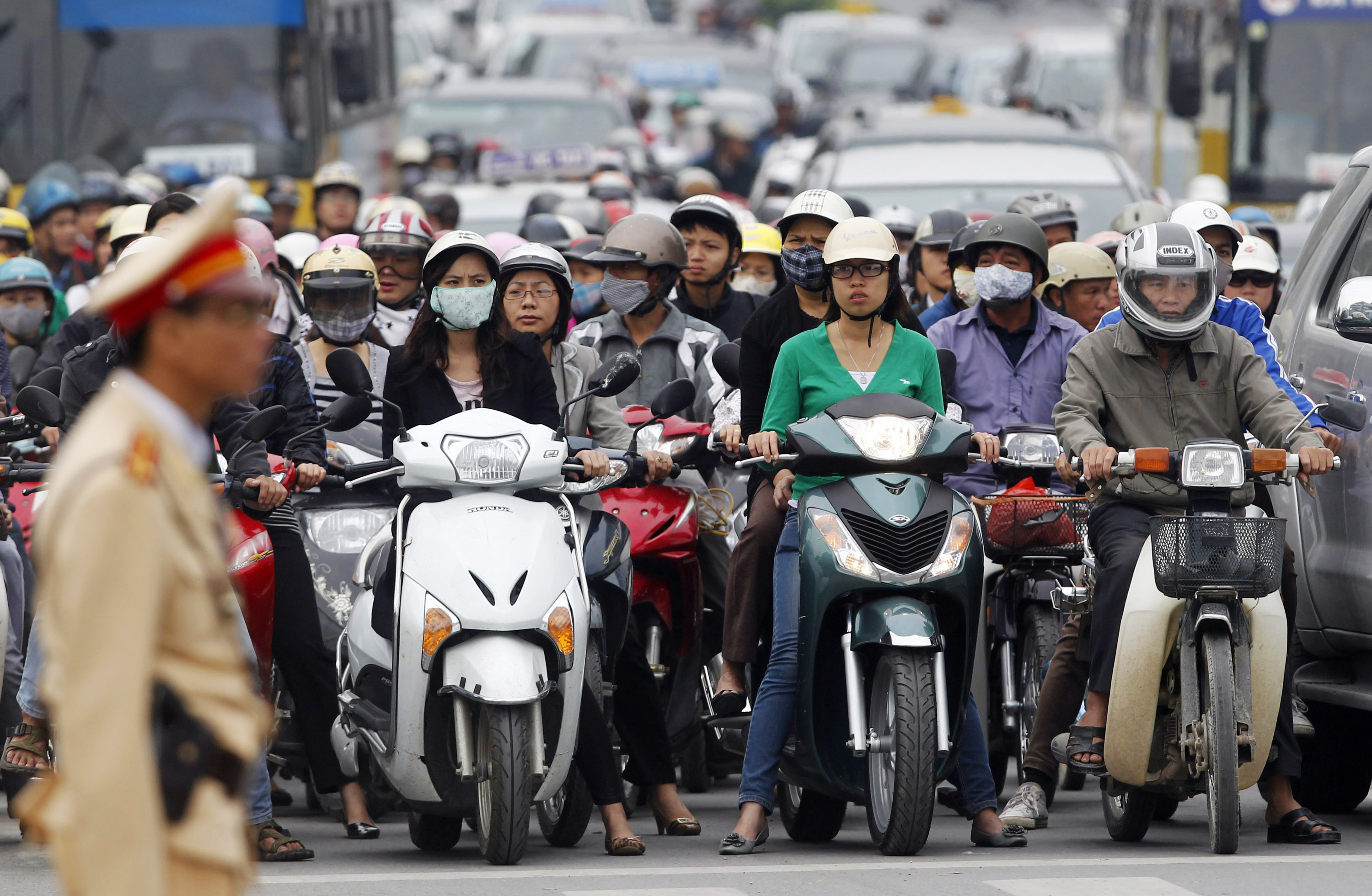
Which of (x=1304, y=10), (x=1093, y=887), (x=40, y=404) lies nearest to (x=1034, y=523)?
(x=1093, y=887)

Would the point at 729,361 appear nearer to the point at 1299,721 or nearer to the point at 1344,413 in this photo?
the point at 1344,413

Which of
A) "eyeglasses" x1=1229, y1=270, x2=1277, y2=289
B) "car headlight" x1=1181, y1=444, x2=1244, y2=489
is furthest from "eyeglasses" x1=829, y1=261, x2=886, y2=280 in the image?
"eyeglasses" x1=1229, y1=270, x2=1277, y2=289

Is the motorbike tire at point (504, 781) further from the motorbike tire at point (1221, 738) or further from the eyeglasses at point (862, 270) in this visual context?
the motorbike tire at point (1221, 738)

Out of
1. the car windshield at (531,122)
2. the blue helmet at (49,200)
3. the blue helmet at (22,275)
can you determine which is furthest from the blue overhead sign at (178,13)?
the blue helmet at (22,275)

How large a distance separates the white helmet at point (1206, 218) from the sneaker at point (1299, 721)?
256 centimetres

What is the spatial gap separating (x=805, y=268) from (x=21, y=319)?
3.72 m

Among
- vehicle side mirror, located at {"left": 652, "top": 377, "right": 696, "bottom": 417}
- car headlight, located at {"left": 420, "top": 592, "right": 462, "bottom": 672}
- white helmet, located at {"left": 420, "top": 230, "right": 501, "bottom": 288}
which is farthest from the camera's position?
white helmet, located at {"left": 420, "top": 230, "right": 501, "bottom": 288}

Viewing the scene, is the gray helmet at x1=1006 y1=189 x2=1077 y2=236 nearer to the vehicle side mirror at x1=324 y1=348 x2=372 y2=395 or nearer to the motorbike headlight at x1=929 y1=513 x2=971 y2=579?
the motorbike headlight at x1=929 y1=513 x2=971 y2=579

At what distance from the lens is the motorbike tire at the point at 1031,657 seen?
8.33m

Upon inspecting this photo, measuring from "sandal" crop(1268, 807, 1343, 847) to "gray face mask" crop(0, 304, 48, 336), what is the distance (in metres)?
5.69

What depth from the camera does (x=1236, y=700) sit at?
6.92 meters

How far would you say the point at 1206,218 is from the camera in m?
9.80

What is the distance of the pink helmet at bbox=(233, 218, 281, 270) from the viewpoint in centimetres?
862

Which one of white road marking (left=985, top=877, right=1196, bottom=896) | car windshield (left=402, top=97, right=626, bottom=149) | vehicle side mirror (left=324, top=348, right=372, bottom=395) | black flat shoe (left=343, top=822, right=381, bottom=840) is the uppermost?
car windshield (left=402, top=97, right=626, bottom=149)
